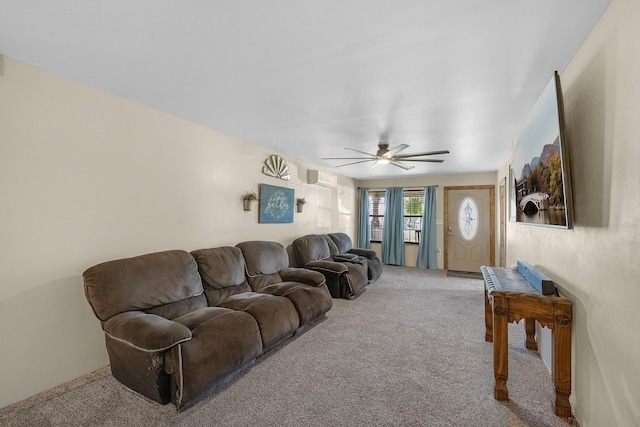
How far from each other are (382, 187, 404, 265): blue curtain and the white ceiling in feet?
13.4

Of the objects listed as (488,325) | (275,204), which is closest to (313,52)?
(275,204)

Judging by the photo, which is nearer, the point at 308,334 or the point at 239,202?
the point at 308,334

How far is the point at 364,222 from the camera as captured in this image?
292 inches

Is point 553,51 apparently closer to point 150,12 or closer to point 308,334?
point 150,12

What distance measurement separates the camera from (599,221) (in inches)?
56.7

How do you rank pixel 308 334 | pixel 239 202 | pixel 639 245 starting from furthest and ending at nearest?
1. pixel 239 202
2. pixel 308 334
3. pixel 639 245

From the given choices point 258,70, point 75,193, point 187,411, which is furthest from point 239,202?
point 187,411

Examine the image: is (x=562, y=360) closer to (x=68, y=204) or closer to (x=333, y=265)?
(x=333, y=265)

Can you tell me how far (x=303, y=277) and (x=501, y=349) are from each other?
2179 mm

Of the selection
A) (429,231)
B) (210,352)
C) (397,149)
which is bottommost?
(210,352)

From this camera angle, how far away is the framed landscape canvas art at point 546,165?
154 cm

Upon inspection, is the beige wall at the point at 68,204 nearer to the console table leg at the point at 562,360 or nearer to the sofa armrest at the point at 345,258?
the sofa armrest at the point at 345,258

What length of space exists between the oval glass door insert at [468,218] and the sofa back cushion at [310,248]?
3.45 metres

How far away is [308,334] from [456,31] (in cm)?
286
